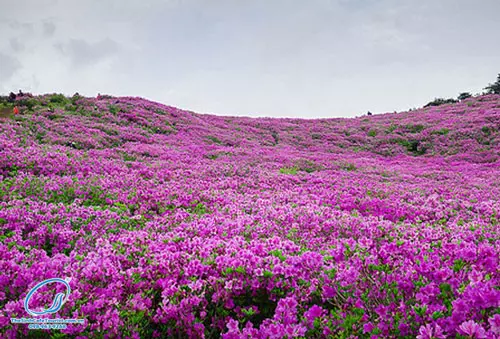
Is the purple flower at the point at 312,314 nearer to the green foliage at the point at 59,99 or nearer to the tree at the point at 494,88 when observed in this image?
the green foliage at the point at 59,99

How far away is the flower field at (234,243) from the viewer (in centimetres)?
351

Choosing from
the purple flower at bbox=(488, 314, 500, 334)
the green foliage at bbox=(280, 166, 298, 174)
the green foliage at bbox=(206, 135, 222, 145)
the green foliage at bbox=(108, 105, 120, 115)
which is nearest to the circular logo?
the purple flower at bbox=(488, 314, 500, 334)

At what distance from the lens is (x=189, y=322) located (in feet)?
11.9

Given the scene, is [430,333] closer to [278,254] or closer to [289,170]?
[278,254]

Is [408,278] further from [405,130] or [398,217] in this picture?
[405,130]

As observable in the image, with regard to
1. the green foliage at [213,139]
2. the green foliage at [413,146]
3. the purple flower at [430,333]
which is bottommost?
the purple flower at [430,333]

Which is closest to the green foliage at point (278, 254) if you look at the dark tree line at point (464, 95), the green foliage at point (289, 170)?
the green foliage at point (289, 170)

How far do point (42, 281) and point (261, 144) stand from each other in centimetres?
2382

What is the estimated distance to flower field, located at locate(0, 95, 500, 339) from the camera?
351 centimetres

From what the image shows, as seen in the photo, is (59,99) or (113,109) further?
(113,109)

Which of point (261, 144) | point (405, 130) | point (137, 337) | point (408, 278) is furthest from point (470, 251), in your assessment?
point (405, 130)

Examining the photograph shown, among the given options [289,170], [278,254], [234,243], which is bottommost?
[278,254]

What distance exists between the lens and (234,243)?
5539 mm

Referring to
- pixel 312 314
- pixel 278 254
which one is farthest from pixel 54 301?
pixel 278 254
